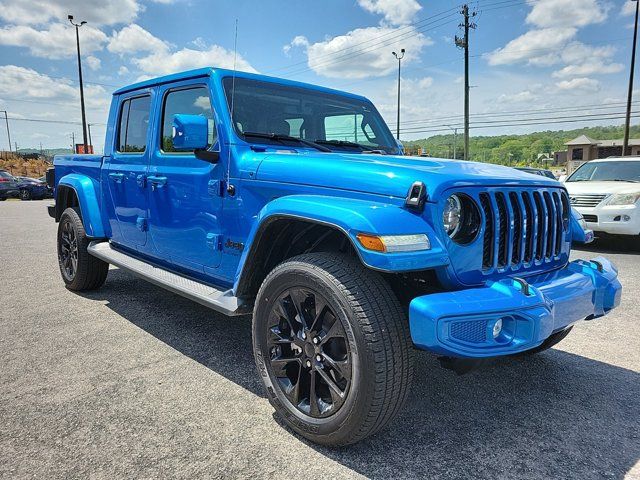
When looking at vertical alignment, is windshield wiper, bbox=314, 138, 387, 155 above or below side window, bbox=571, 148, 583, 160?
below

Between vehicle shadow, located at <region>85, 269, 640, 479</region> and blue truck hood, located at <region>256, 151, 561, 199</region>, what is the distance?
0.98 meters

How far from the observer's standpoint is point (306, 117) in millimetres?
3604

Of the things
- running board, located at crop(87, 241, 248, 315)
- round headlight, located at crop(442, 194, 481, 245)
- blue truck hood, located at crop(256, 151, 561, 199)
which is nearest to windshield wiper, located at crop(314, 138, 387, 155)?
blue truck hood, located at crop(256, 151, 561, 199)

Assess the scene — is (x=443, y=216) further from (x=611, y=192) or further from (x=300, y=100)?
(x=611, y=192)

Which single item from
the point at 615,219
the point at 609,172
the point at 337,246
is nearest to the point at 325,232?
the point at 337,246

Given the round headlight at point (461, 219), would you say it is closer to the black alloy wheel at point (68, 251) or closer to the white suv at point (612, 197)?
the black alloy wheel at point (68, 251)

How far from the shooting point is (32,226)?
11.5 meters

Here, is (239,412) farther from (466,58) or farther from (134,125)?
(466,58)

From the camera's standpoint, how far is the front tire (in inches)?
82.6

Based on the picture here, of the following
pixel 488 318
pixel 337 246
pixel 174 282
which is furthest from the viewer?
pixel 174 282

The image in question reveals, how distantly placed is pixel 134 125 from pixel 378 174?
276cm

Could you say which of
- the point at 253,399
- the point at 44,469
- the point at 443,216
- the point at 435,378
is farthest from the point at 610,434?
the point at 44,469

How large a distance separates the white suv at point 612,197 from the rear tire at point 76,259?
22.0 feet

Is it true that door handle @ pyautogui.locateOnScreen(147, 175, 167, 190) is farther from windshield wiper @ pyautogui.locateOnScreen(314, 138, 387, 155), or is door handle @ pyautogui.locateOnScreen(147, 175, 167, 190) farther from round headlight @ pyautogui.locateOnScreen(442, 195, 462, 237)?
round headlight @ pyautogui.locateOnScreen(442, 195, 462, 237)
